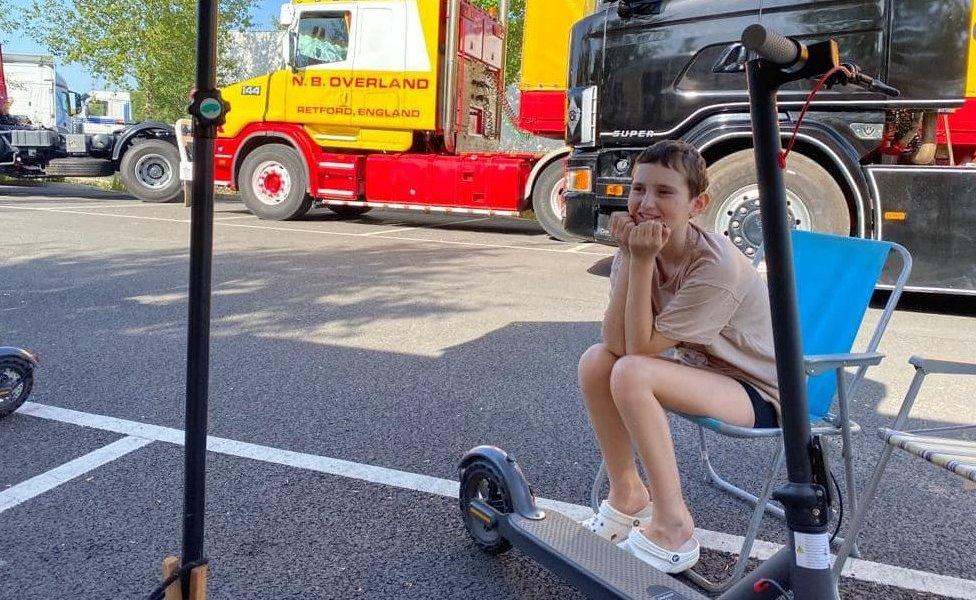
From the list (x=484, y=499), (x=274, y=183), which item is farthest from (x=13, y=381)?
(x=274, y=183)

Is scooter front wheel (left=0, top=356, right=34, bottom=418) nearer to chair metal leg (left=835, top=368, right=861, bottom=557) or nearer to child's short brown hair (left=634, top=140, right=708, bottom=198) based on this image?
child's short brown hair (left=634, top=140, right=708, bottom=198)

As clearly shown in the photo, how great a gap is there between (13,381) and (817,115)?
534 cm

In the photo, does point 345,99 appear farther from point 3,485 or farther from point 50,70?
point 50,70

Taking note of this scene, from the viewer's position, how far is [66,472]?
2979 millimetres

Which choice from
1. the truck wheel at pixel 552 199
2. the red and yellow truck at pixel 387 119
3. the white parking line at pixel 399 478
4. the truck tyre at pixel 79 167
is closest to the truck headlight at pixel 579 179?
the red and yellow truck at pixel 387 119

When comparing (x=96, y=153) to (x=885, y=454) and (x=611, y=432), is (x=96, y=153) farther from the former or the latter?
(x=885, y=454)

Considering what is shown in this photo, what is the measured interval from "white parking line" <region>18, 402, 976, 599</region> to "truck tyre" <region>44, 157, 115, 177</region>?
14.2m

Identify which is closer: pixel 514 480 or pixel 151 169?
pixel 514 480

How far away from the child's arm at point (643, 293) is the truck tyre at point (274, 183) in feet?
33.6

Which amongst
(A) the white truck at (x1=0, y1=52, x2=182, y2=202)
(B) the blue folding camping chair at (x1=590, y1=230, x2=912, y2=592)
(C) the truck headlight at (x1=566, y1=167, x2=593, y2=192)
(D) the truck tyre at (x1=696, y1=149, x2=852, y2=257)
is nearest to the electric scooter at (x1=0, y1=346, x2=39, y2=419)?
(B) the blue folding camping chair at (x1=590, y1=230, x2=912, y2=592)

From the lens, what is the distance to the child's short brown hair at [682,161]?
231 cm

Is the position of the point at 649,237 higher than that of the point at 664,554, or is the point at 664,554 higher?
the point at 649,237

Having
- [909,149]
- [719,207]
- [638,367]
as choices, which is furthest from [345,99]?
[638,367]

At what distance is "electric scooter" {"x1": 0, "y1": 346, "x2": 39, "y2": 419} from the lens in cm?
346
